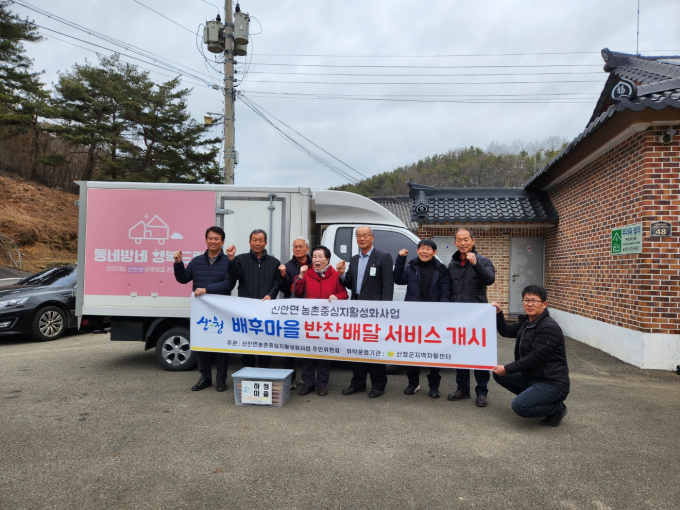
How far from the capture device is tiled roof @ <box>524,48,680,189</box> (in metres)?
5.59

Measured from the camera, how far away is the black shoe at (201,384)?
16.5ft

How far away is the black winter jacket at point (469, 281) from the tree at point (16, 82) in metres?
23.3

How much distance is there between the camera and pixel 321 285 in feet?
16.2

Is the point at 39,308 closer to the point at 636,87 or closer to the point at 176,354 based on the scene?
the point at 176,354

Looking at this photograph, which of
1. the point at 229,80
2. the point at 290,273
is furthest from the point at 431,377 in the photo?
the point at 229,80

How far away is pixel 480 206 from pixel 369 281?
292 inches

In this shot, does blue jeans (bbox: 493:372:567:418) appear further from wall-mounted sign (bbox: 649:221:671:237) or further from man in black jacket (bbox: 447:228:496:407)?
wall-mounted sign (bbox: 649:221:671:237)

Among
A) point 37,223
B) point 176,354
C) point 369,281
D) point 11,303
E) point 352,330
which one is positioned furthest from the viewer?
point 37,223

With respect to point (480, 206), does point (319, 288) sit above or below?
below

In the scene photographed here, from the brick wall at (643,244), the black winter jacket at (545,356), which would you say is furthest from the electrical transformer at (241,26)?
the black winter jacket at (545,356)

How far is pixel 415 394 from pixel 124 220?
4292 mm

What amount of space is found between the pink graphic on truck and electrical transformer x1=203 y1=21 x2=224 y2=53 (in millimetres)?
8134

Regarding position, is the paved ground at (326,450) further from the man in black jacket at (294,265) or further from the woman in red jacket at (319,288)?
the man in black jacket at (294,265)

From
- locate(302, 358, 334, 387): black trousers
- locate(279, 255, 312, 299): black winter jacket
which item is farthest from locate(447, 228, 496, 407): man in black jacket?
locate(279, 255, 312, 299): black winter jacket
